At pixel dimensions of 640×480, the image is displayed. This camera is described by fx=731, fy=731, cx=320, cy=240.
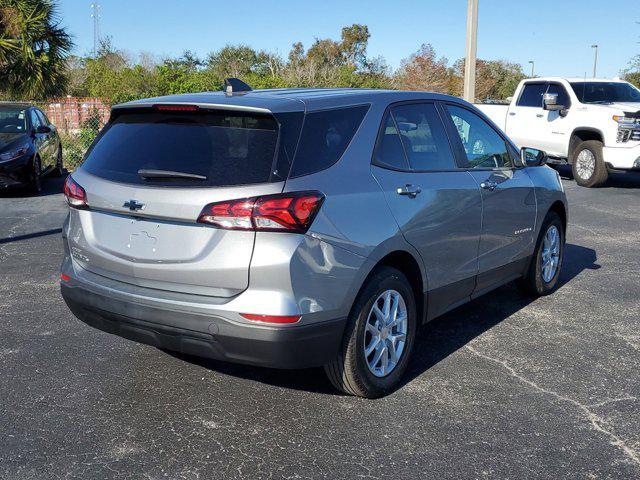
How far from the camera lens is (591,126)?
14086 mm

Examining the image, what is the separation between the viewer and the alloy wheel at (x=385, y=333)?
161 inches

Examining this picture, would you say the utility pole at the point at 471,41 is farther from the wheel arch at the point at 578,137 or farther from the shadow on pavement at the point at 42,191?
the shadow on pavement at the point at 42,191

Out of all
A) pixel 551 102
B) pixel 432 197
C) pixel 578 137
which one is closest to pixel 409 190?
pixel 432 197

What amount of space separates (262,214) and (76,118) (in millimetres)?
18277

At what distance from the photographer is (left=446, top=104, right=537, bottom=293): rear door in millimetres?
5105

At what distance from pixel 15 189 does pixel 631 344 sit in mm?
11108

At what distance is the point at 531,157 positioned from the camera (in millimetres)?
5879

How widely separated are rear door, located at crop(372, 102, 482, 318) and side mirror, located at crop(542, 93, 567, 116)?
9955 mm

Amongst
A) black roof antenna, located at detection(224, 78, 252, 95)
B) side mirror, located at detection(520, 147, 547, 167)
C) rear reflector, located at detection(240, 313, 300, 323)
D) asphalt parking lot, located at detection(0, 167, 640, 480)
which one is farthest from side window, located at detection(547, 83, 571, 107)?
rear reflector, located at detection(240, 313, 300, 323)

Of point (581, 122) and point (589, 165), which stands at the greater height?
point (581, 122)

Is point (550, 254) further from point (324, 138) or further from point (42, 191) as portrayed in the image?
point (42, 191)

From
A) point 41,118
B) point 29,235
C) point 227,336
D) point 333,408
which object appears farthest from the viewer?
point 41,118

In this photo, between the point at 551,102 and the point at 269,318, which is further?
the point at 551,102

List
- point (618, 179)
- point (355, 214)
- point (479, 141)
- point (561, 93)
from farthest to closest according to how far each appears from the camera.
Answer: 1. point (618, 179)
2. point (561, 93)
3. point (479, 141)
4. point (355, 214)
